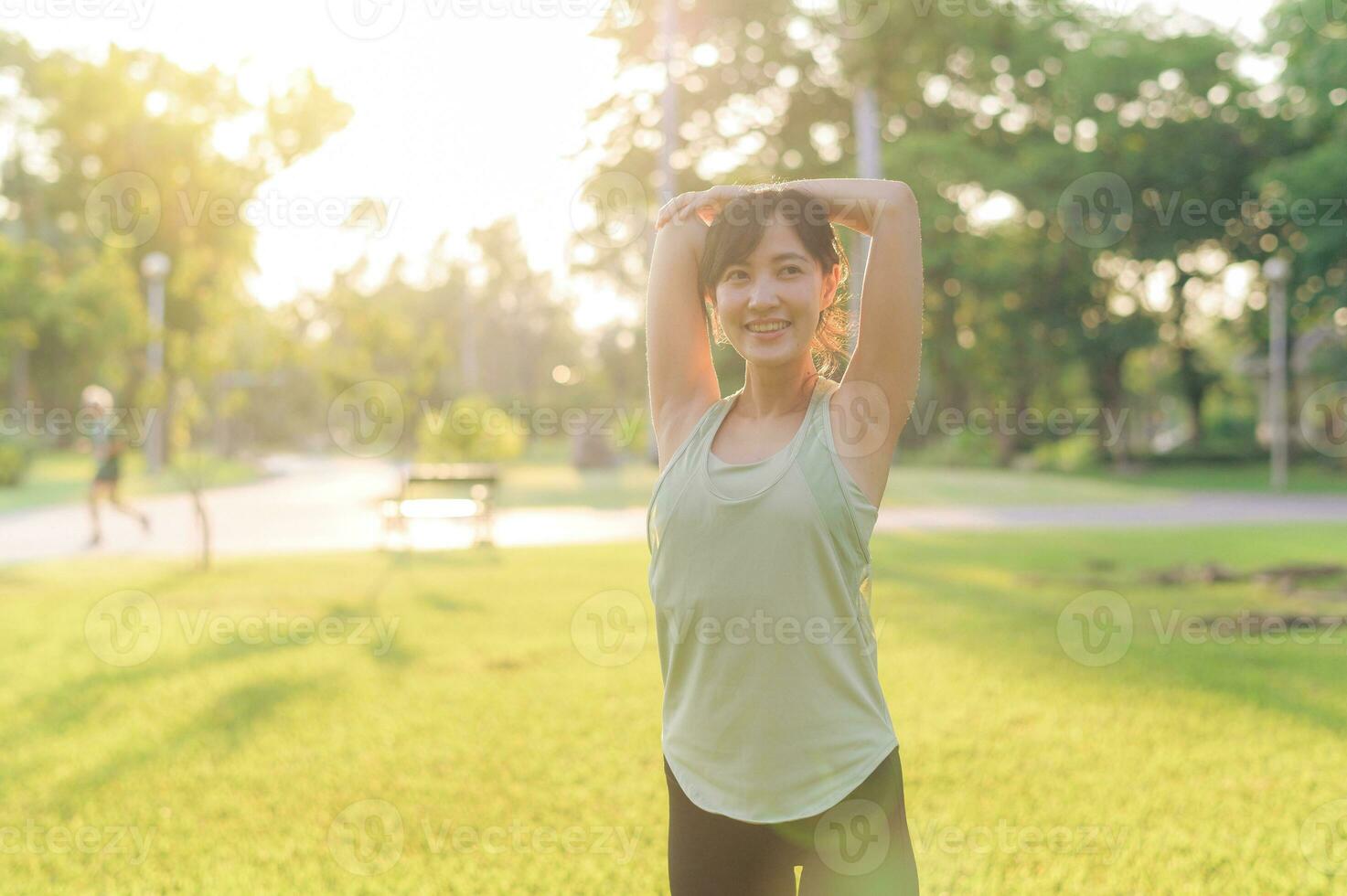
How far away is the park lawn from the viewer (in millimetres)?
3961

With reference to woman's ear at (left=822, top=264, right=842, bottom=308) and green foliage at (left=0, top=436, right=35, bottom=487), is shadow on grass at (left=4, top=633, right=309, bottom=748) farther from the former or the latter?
green foliage at (left=0, top=436, right=35, bottom=487)

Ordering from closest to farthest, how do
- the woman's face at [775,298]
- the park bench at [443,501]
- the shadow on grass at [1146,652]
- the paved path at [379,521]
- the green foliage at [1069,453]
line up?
the woman's face at [775,298] < the shadow on grass at [1146,652] < the park bench at [443,501] < the paved path at [379,521] < the green foliage at [1069,453]

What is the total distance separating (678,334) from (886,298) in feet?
1.41

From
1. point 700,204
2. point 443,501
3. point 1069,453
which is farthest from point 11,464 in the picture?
point 1069,453

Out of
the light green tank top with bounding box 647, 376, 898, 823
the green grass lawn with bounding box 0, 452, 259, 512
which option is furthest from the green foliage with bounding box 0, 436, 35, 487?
the light green tank top with bounding box 647, 376, 898, 823

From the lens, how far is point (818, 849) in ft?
6.03

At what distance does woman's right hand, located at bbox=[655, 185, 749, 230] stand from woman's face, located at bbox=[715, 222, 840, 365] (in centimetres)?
14

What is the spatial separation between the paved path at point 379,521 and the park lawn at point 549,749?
4956 millimetres

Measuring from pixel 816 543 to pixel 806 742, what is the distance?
33cm

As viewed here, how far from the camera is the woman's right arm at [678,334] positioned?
2.15 meters

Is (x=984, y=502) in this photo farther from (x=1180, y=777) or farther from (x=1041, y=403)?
(x=1041, y=403)

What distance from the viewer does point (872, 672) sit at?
6.28ft

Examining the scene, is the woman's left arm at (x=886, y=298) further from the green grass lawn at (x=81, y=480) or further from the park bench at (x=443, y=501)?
the park bench at (x=443, y=501)

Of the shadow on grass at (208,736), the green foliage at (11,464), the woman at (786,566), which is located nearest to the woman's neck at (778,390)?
the woman at (786,566)
